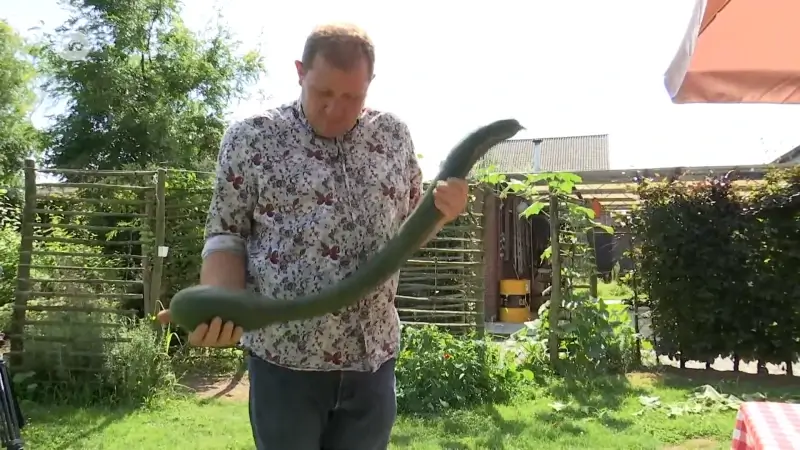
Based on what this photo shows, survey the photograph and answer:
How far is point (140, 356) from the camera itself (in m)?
6.62

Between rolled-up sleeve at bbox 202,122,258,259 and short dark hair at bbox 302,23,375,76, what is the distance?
0.97 feet

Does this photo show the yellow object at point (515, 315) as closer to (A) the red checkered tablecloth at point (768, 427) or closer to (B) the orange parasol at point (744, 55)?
(B) the orange parasol at point (744, 55)

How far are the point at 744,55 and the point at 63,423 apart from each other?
5684 millimetres

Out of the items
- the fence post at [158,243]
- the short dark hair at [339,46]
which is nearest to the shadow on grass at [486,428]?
the fence post at [158,243]

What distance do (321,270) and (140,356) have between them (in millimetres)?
5346

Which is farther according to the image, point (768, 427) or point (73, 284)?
point (73, 284)

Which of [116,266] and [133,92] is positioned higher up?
[133,92]

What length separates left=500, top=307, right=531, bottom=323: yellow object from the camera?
13500 millimetres

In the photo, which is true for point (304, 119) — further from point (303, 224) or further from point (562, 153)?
point (562, 153)

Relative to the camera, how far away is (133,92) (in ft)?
53.3

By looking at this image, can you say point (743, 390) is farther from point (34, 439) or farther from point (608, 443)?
point (34, 439)

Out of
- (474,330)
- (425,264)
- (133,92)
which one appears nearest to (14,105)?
(133,92)

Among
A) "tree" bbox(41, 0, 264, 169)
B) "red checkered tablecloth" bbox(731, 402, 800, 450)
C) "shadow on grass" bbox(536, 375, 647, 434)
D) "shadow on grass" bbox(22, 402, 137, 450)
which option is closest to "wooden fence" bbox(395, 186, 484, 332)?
"shadow on grass" bbox(536, 375, 647, 434)

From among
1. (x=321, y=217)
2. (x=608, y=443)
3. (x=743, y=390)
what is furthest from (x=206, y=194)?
(x=321, y=217)
